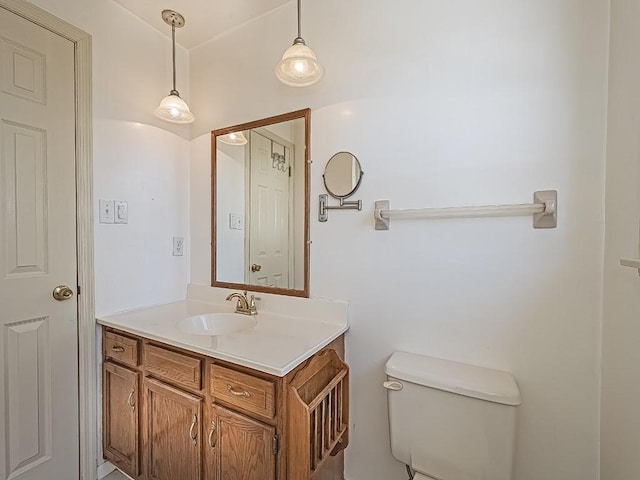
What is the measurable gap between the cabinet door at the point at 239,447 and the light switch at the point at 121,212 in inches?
42.2

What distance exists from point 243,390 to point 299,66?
1.27m

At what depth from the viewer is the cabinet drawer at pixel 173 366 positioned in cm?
116

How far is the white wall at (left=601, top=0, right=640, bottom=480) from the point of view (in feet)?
2.61

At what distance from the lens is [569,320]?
3.32 feet

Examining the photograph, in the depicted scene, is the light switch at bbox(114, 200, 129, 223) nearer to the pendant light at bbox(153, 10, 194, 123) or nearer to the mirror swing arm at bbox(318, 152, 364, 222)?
the pendant light at bbox(153, 10, 194, 123)

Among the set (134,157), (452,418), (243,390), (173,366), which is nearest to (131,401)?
(173,366)

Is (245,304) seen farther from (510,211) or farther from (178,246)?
(510,211)

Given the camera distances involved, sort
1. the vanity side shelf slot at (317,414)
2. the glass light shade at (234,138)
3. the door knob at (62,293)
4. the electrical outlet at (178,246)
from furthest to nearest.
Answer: the electrical outlet at (178,246), the glass light shade at (234,138), the door knob at (62,293), the vanity side shelf slot at (317,414)

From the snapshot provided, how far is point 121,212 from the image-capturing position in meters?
1.56

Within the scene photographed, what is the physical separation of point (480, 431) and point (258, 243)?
1.25 m

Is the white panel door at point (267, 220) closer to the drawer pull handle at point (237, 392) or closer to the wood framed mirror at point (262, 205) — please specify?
the wood framed mirror at point (262, 205)

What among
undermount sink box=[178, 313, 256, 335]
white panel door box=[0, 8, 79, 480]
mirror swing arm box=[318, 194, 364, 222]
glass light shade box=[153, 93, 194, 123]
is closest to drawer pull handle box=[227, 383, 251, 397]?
undermount sink box=[178, 313, 256, 335]

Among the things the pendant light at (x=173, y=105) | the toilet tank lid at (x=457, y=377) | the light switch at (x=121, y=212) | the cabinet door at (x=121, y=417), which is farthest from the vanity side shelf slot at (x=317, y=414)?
the pendant light at (x=173, y=105)

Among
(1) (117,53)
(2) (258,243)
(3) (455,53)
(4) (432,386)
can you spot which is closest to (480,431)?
(4) (432,386)
